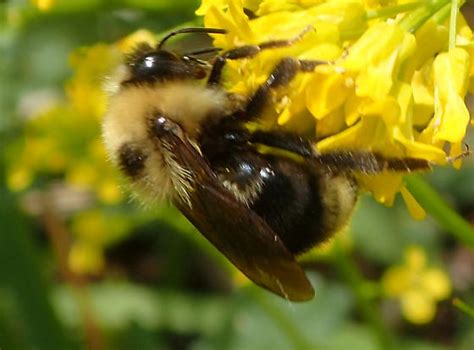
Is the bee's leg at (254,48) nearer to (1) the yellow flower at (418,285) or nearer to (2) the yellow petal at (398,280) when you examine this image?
(2) the yellow petal at (398,280)

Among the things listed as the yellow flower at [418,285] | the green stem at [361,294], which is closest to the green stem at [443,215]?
the green stem at [361,294]

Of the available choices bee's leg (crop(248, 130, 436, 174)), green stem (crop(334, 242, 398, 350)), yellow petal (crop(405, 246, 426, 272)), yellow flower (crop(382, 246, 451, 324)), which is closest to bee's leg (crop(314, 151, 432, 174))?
bee's leg (crop(248, 130, 436, 174))

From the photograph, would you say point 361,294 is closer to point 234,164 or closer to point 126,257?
point 234,164

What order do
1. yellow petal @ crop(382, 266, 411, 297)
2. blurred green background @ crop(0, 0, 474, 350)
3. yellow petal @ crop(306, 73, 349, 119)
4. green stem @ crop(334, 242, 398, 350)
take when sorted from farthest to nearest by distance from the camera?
yellow petal @ crop(382, 266, 411, 297)
blurred green background @ crop(0, 0, 474, 350)
green stem @ crop(334, 242, 398, 350)
yellow petal @ crop(306, 73, 349, 119)

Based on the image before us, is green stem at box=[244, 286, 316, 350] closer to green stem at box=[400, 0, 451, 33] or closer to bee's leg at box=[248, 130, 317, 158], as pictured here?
bee's leg at box=[248, 130, 317, 158]

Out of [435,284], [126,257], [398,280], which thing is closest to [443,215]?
[398,280]

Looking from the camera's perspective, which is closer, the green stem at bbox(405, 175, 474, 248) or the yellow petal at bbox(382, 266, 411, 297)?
the green stem at bbox(405, 175, 474, 248)

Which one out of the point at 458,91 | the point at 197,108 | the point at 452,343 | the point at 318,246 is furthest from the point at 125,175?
the point at 452,343
